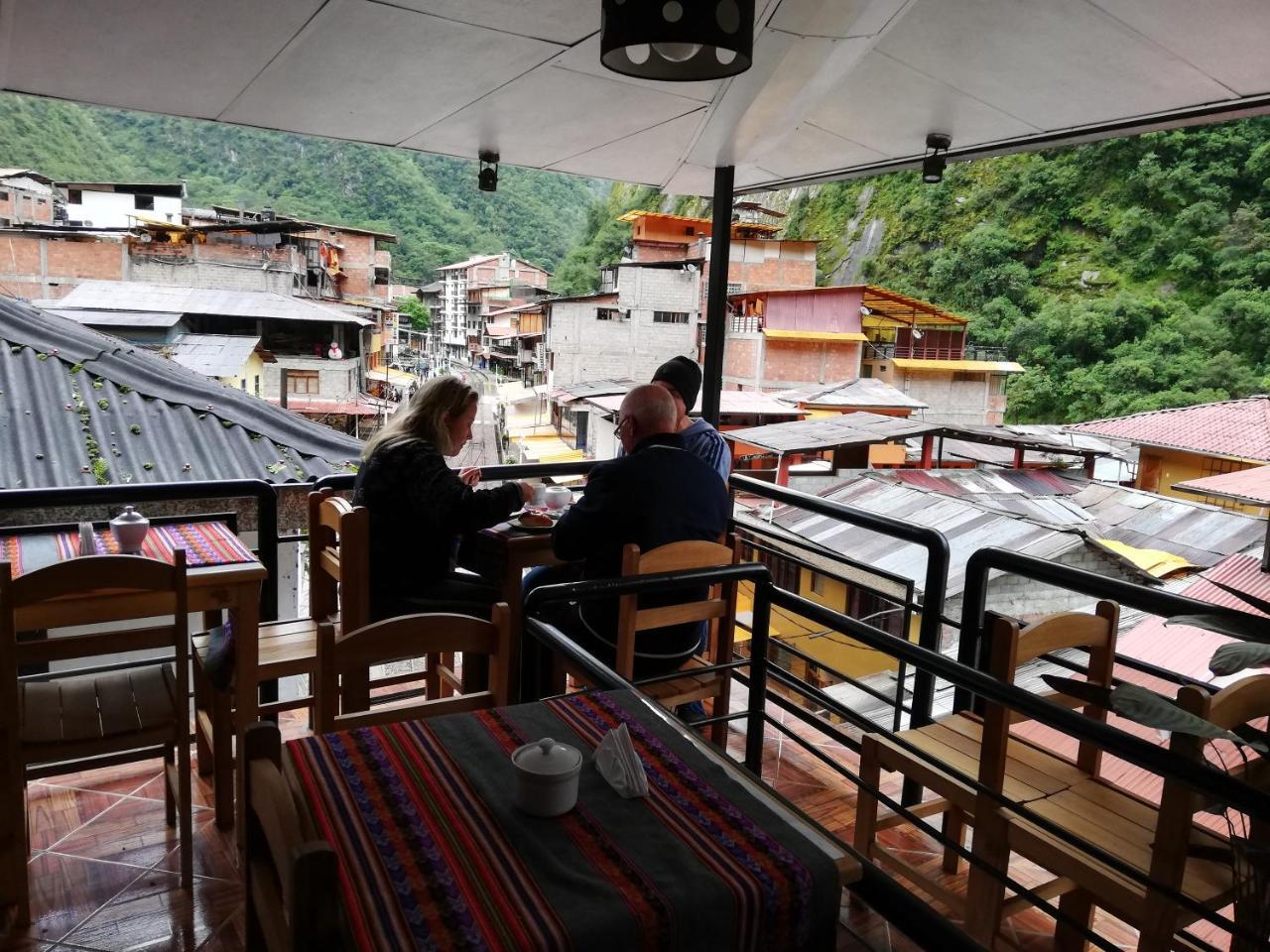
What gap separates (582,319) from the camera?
20219mm

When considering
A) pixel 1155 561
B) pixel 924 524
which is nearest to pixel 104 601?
pixel 924 524

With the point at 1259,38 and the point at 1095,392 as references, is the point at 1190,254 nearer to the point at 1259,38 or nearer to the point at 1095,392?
the point at 1095,392

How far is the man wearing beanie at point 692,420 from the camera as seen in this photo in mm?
3307

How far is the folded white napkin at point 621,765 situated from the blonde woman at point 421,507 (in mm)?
1469

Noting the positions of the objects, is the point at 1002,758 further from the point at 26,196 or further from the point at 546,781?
the point at 26,196

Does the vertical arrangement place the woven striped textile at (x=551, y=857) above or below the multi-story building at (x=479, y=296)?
below

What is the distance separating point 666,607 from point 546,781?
48.2 inches

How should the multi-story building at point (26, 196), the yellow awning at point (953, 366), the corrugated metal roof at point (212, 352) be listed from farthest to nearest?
1. the yellow awning at point (953, 366)
2. the multi-story building at point (26, 196)
3. the corrugated metal roof at point (212, 352)

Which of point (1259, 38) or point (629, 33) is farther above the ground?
point (1259, 38)

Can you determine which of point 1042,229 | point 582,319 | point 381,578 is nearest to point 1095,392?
point 1042,229

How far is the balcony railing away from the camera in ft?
3.14

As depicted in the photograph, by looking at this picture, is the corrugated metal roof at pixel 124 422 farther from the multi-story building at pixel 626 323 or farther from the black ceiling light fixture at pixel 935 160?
the multi-story building at pixel 626 323

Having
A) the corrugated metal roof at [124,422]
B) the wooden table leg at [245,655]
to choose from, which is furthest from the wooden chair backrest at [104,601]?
the corrugated metal roof at [124,422]

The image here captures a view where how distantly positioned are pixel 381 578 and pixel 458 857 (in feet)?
5.78
